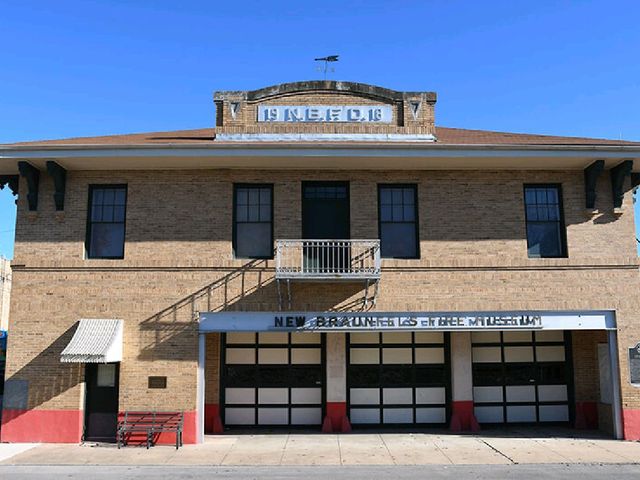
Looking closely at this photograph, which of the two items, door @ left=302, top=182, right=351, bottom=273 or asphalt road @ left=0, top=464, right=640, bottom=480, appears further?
door @ left=302, top=182, right=351, bottom=273

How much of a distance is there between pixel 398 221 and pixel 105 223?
24.2 feet

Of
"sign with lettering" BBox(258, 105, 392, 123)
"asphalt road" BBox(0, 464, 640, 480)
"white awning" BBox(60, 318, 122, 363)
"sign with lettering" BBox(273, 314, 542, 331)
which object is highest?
"sign with lettering" BBox(258, 105, 392, 123)

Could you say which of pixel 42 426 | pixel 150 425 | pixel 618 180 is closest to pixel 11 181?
pixel 42 426

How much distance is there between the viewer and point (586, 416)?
1605 cm

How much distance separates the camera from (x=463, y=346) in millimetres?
16125

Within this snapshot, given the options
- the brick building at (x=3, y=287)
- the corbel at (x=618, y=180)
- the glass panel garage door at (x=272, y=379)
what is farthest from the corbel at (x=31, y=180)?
the brick building at (x=3, y=287)

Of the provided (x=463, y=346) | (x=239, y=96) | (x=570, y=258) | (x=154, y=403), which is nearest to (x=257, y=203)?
(x=239, y=96)

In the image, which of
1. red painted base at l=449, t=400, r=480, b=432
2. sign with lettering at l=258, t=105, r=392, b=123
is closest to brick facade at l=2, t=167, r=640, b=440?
sign with lettering at l=258, t=105, r=392, b=123

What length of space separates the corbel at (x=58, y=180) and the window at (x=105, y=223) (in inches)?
25.6

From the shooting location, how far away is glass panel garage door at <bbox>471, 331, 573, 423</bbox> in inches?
647

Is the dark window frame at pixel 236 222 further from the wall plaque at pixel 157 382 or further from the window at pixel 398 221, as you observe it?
the wall plaque at pixel 157 382

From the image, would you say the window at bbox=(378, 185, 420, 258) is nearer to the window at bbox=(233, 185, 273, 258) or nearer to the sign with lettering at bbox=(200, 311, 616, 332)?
the sign with lettering at bbox=(200, 311, 616, 332)

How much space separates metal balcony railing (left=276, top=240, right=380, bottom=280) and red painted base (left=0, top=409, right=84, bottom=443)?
20.0 feet

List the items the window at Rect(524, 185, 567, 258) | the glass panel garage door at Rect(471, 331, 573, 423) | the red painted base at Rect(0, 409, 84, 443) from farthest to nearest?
1. the glass panel garage door at Rect(471, 331, 573, 423)
2. the window at Rect(524, 185, 567, 258)
3. the red painted base at Rect(0, 409, 84, 443)
